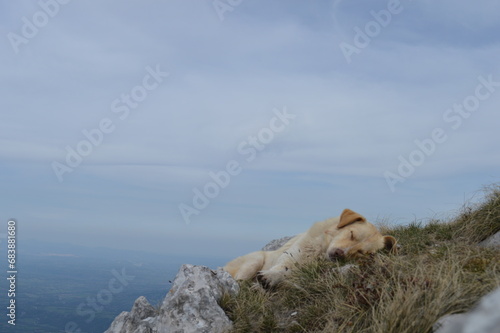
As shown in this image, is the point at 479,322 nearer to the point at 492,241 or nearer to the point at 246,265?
the point at 492,241

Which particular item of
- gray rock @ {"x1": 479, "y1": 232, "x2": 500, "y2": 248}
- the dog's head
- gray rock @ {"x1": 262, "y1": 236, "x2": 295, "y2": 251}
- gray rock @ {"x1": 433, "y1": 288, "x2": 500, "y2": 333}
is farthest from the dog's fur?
gray rock @ {"x1": 262, "y1": 236, "x2": 295, "y2": 251}

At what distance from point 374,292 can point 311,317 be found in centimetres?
87

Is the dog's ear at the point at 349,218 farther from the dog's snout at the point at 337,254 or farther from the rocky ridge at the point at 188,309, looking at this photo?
the rocky ridge at the point at 188,309

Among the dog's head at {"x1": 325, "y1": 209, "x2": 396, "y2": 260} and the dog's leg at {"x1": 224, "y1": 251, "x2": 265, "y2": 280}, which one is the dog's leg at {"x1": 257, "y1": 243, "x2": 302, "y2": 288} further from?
the dog's leg at {"x1": 224, "y1": 251, "x2": 265, "y2": 280}

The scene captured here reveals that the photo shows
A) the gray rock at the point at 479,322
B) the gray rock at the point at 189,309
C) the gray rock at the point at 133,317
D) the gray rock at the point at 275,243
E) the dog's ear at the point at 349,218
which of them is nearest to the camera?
the gray rock at the point at 479,322

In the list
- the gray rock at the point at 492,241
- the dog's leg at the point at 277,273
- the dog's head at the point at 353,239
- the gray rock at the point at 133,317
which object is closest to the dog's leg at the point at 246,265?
the dog's leg at the point at 277,273

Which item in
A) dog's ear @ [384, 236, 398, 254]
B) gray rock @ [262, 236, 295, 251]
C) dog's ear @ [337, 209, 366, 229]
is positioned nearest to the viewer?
dog's ear @ [384, 236, 398, 254]

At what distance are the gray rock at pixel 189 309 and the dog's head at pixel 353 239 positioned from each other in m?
1.82

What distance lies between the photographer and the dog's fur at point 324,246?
786cm

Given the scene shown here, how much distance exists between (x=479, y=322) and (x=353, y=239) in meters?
4.58

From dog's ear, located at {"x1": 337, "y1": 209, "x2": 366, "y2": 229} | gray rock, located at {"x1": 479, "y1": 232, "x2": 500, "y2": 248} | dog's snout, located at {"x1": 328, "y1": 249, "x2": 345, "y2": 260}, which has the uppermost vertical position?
dog's ear, located at {"x1": 337, "y1": 209, "x2": 366, "y2": 229}

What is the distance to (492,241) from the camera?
8.51 meters

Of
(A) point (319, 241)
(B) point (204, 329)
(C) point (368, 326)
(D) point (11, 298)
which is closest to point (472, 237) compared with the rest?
(A) point (319, 241)

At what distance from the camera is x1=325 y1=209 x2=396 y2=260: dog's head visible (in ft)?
26.0
